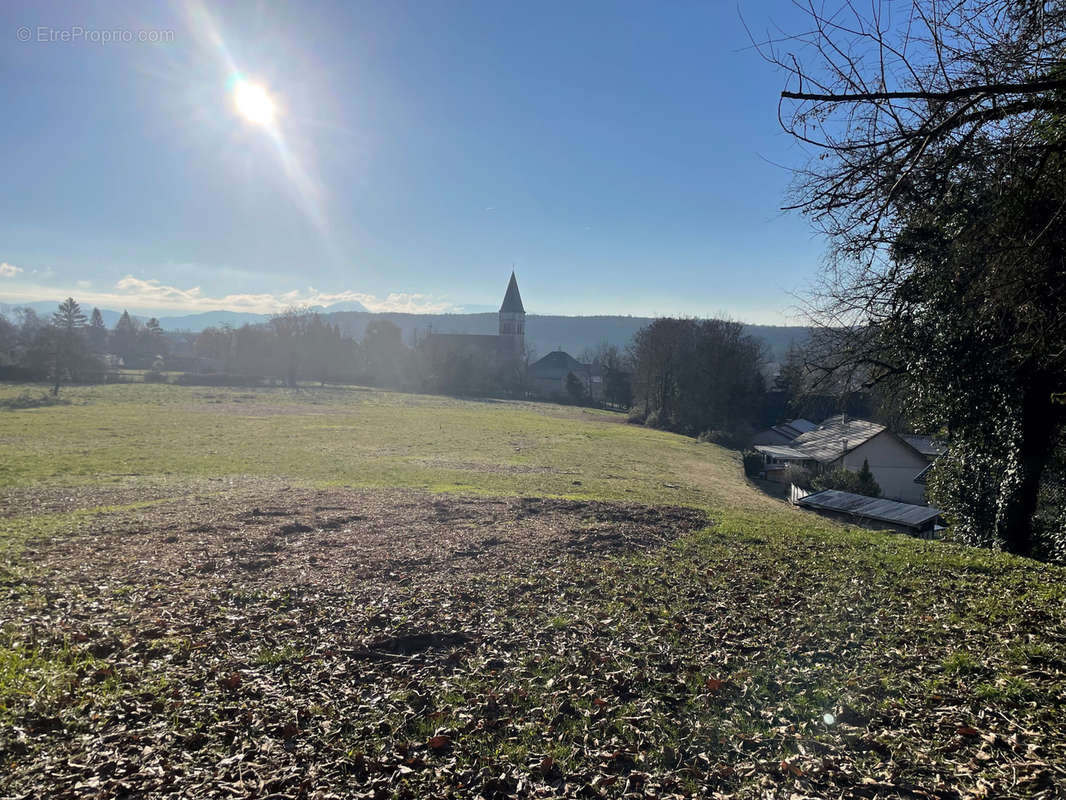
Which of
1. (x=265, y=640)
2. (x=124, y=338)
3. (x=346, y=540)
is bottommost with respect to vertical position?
(x=346, y=540)

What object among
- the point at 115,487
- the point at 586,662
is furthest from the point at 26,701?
the point at 115,487

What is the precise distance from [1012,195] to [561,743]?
5781 millimetres

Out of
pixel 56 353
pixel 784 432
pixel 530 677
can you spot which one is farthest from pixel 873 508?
pixel 56 353

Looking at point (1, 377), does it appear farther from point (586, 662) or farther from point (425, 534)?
point (586, 662)

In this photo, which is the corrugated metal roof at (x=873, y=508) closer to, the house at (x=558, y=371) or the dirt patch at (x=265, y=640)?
the dirt patch at (x=265, y=640)

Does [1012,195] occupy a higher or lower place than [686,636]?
higher

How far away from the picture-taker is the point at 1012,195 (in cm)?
476

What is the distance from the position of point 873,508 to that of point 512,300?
9552 centimetres

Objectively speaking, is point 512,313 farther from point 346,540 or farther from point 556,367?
point 346,540

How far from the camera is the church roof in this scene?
114812 mm

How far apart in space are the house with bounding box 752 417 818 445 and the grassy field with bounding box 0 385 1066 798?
142 ft

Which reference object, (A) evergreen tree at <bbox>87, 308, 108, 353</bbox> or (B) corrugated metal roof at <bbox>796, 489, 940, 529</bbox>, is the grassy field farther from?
(A) evergreen tree at <bbox>87, 308, 108, 353</bbox>

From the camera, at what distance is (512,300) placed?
379 feet

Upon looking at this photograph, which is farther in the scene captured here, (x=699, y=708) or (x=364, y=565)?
(x=364, y=565)
